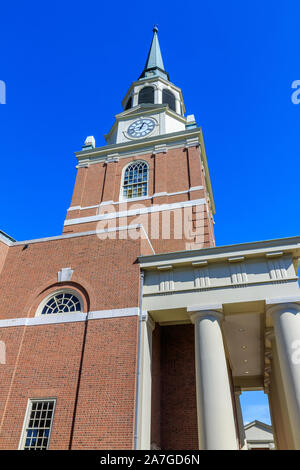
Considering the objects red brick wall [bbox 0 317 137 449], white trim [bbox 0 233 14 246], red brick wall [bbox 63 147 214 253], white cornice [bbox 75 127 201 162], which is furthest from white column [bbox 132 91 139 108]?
red brick wall [bbox 0 317 137 449]

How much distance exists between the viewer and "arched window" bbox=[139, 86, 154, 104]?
2683 cm

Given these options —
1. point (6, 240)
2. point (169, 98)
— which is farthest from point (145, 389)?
point (169, 98)

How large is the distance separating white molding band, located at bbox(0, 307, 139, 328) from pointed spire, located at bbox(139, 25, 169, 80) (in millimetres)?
23362

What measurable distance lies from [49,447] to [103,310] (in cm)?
429

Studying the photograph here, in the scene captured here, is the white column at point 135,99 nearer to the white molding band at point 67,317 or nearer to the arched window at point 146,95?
the arched window at point 146,95

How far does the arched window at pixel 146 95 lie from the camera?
88.0 ft

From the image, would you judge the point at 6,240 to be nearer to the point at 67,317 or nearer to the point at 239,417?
the point at 67,317

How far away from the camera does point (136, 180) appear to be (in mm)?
21391

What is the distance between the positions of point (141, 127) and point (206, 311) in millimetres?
16492

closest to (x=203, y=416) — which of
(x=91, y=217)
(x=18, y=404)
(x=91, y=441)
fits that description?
(x=91, y=441)

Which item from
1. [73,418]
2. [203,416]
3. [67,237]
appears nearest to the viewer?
[203,416]

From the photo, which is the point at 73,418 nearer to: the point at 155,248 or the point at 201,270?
the point at 201,270

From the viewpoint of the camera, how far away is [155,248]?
688 inches

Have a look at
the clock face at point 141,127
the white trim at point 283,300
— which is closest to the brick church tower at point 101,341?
the white trim at point 283,300
